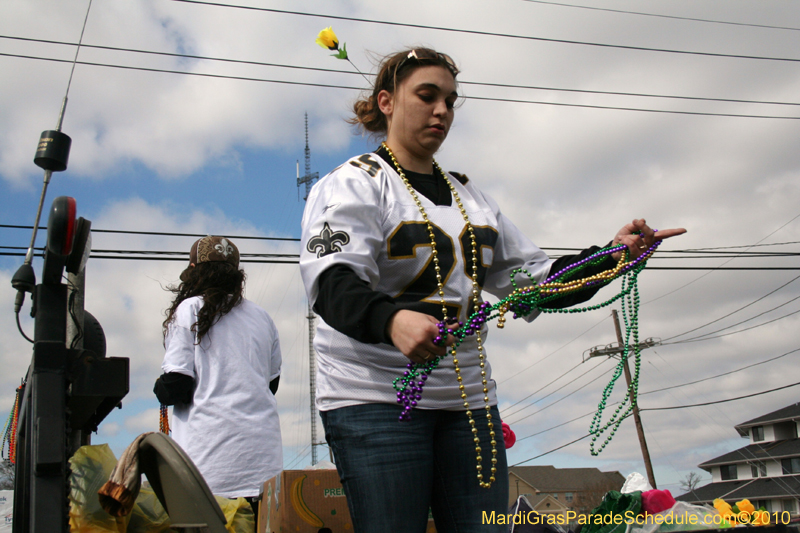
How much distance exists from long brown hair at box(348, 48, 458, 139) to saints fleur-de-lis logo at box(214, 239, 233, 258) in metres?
1.38

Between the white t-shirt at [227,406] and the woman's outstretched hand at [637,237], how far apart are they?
1.78m

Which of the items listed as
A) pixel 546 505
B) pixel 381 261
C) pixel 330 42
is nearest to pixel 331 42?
pixel 330 42

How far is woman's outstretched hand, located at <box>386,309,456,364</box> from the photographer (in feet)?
3.84

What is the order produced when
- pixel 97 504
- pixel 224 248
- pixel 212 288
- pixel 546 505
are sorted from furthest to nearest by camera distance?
pixel 546 505 < pixel 224 248 < pixel 212 288 < pixel 97 504

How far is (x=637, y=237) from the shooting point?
1826 mm

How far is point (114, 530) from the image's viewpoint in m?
1.76

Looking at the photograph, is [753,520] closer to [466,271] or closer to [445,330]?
[466,271]

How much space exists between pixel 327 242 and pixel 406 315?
0.33m

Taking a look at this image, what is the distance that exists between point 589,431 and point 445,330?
952 millimetres

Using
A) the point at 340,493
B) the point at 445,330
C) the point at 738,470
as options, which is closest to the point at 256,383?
the point at 340,493

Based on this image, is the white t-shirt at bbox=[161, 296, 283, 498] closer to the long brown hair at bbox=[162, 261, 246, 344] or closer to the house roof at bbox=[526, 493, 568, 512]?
the long brown hair at bbox=[162, 261, 246, 344]

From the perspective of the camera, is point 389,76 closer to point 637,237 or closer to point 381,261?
point 381,261

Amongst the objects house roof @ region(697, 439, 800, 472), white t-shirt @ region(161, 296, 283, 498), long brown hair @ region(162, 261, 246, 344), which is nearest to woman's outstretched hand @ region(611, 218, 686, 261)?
white t-shirt @ region(161, 296, 283, 498)

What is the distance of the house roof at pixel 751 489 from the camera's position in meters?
33.0
